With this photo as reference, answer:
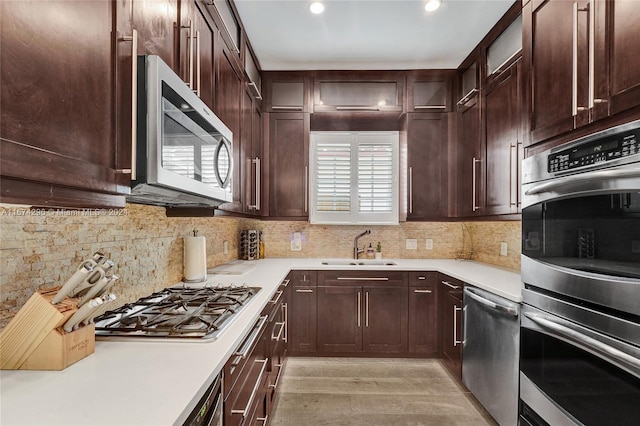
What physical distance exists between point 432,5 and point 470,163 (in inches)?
51.7

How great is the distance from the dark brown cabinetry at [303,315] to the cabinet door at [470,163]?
153cm

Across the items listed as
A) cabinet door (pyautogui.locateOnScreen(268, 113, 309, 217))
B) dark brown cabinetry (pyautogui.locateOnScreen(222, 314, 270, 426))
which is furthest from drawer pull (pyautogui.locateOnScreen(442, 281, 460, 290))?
dark brown cabinetry (pyautogui.locateOnScreen(222, 314, 270, 426))

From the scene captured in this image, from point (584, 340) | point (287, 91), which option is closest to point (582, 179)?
point (584, 340)

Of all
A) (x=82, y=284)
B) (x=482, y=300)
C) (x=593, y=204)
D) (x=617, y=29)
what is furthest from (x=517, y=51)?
(x=82, y=284)

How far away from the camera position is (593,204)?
51.7 inches

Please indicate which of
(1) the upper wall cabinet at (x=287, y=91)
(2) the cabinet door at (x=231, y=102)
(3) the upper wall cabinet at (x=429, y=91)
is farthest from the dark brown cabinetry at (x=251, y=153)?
(3) the upper wall cabinet at (x=429, y=91)

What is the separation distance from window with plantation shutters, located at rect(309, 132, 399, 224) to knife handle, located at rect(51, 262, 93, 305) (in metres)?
2.58

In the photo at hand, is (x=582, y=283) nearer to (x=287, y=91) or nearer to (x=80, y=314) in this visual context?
(x=80, y=314)

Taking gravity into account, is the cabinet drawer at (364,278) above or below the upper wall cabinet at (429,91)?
below

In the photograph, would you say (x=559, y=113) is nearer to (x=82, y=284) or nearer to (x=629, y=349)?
(x=629, y=349)

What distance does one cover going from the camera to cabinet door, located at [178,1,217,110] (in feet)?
4.76

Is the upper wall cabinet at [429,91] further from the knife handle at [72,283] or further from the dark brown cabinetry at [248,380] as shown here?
the knife handle at [72,283]

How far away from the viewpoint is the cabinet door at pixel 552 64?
58.3 inches

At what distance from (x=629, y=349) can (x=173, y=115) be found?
175 centimetres
